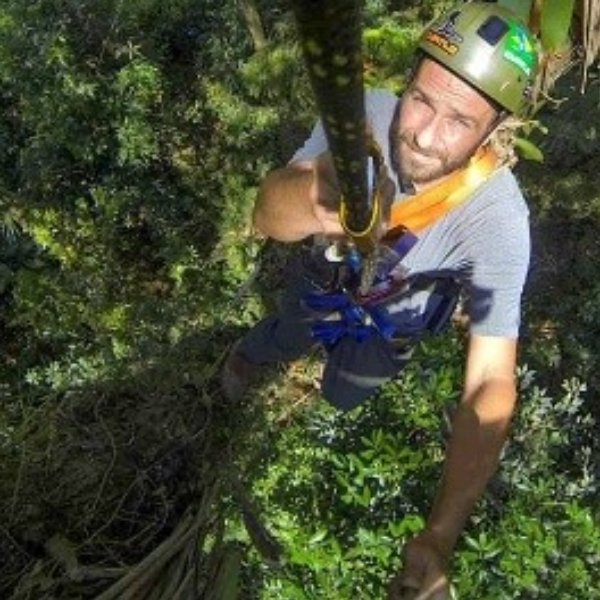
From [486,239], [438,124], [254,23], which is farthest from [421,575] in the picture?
[254,23]

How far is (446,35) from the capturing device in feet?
7.72

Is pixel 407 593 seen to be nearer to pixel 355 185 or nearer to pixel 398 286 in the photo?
pixel 398 286

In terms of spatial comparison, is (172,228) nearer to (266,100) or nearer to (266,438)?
(266,100)

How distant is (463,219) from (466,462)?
0.67m

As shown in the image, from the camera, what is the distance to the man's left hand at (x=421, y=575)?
202cm

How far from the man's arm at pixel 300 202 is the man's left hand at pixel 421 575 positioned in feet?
2.44

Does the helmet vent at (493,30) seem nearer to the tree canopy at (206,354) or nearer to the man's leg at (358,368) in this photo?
the tree canopy at (206,354)

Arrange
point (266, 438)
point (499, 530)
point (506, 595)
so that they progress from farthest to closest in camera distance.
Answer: point (266, 438), point (499, 530), point (506, 595)

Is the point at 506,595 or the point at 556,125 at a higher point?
the point at 506,595

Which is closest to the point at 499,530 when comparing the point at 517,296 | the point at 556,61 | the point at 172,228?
the point at 517,296

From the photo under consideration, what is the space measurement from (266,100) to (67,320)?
73.0 inches

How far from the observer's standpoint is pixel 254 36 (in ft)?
19.4

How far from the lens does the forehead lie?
231 centimetres

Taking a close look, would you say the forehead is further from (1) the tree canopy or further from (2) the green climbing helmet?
(1) the tree canopy
